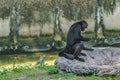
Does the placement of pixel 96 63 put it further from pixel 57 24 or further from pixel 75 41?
pixel 57 24

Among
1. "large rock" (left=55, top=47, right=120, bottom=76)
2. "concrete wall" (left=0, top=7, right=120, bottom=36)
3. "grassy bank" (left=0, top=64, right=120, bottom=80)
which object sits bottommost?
"grassy bank" (left=0, top=64, right=120, bottom=80)

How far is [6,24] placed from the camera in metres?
14.8

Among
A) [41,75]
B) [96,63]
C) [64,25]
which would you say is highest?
[64,25]

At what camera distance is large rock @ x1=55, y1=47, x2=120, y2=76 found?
9234 mm

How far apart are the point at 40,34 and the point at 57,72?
5.21 m

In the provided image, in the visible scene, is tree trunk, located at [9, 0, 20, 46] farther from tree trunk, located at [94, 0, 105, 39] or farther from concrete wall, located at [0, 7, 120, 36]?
tree trunk, located at [94, 0, 105, 39]

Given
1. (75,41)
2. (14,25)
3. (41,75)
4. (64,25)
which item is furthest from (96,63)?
(14,25)

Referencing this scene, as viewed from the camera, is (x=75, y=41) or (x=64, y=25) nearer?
(x=75, y=41)

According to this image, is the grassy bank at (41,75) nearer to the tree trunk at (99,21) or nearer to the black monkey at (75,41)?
the black monkey at (75,41)

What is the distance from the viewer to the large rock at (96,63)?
30.3 feet

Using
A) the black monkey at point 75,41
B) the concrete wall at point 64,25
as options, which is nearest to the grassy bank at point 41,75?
the black monkey at point 75,41

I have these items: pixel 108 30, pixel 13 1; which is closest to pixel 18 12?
pixel 13 1

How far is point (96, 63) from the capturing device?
33.5 ft

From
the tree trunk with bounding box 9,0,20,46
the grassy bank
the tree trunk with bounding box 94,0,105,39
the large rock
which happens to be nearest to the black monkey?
the large rock
